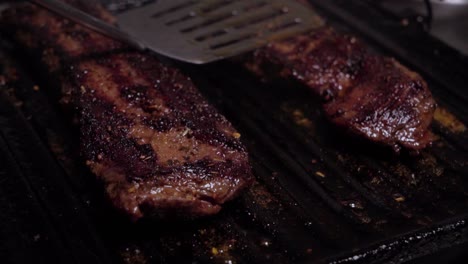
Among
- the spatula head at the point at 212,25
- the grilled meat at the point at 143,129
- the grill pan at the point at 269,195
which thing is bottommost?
the grill pan at the point at 269,195

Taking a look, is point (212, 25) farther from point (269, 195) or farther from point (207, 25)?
point (269, 195)

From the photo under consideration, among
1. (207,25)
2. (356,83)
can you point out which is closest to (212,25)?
(207,25)

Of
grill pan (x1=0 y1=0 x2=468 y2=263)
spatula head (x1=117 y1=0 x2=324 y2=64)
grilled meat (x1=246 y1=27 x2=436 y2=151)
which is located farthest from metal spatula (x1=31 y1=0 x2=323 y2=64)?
grill pan (x1=0 y1=0 x2=468 y2=263)

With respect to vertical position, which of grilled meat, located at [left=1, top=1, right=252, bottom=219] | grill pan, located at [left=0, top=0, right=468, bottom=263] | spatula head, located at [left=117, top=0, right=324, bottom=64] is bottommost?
grill pan, located at [left=0, top=0, right=468, bottom=263]

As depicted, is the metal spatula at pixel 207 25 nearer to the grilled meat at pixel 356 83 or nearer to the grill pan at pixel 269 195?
the grilled meat at pixel 356 83

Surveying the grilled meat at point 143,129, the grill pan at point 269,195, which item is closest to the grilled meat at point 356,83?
the grill pan at point 269,195

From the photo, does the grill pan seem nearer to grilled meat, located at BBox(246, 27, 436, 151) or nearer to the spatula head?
grilled meat, located at BBox(246, 27, 436, 151)

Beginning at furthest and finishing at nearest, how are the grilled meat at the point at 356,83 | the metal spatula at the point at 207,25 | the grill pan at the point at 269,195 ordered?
1. the metal spatula at the point at 207,25
2. the grilled meat at the point at 356,83
3. the grill pan at the point at 269,195
